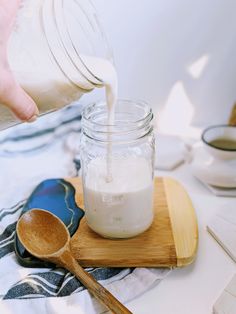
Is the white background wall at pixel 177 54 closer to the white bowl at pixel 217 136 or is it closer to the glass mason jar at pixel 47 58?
the white bowl at pixel 217 136

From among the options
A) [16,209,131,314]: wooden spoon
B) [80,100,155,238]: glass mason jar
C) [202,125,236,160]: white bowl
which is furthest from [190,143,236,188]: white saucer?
[16,209,131,314]: wooden spoon

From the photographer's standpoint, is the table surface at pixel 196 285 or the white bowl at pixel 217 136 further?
the white bowl at pixel 217 136

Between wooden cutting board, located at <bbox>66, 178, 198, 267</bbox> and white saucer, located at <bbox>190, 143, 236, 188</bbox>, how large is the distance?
7cm

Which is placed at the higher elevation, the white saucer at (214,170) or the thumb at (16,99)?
the thumb at (16,99)

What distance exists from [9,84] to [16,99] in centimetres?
2

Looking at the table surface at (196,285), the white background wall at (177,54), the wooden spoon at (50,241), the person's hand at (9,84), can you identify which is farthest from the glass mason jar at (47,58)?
the white background wall at (177,54)

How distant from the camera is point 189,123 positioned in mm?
1131

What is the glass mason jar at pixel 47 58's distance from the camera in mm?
576

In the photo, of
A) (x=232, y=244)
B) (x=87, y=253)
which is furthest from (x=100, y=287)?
(x=232, y=244)

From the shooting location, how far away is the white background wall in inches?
39.5

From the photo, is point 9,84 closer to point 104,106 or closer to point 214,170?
point 104,106

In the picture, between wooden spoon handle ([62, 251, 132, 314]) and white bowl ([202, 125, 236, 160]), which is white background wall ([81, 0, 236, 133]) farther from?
wooden spoon handle ([62, 251, 132, 314])

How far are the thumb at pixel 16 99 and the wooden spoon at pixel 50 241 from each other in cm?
18

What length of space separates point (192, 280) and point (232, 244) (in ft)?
0.29
